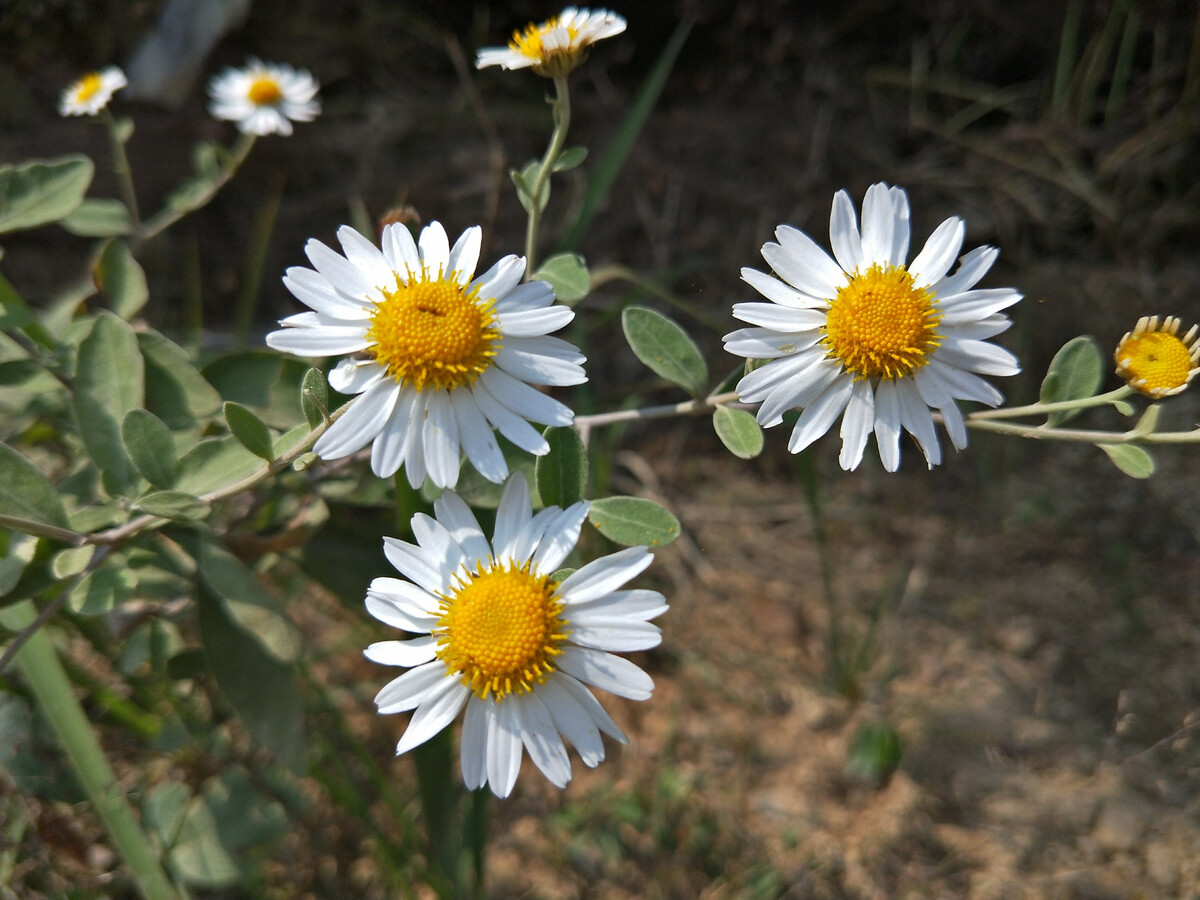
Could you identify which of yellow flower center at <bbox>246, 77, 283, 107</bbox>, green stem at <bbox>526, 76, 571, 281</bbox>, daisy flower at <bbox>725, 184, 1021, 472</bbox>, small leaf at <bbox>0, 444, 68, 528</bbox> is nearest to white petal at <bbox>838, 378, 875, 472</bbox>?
daisy flower at <bbox>725, 184, 1021, 472</bbox>

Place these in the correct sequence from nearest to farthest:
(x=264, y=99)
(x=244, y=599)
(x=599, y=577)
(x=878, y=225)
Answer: (x=599, y=577) < (x=878, y=225) < (x=244, y=599) < (x=264, y=99)

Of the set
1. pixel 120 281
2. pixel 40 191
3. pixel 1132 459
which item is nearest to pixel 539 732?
pixel 1132 459

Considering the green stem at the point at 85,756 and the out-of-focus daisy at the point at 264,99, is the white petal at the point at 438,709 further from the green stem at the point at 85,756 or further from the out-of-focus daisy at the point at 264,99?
the out-of-focus daisy at the point at 264,99

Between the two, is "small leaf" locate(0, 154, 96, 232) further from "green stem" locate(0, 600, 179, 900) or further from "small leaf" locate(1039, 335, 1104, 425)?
"small leaf" locate(1039, 335, 1104, 425)

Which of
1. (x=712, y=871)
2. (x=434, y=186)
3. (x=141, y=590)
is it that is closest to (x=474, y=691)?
(x=141, y=590)

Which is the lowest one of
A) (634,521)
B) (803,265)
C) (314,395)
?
(634,521)

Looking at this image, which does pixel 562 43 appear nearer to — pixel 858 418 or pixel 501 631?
pixel 858 418
